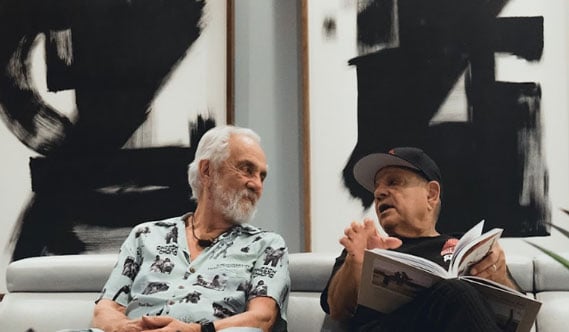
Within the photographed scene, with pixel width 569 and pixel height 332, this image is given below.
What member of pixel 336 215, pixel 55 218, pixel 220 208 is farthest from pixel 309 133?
pixel 55 218

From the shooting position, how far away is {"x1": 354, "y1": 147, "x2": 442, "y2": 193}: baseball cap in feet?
8.11

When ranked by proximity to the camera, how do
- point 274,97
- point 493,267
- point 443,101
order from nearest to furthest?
1. point 493,267
2. point 443,101
3. point 274,97

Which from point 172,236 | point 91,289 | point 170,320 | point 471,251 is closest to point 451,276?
point 471,251

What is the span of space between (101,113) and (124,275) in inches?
37.4

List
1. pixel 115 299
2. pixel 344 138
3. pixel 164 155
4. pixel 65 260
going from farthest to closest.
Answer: pixel 164 155 < pixel 344 138 < pixel 65 260 < pixel 115 299

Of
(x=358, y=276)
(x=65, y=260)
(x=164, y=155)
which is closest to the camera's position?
(x=358, y=276)

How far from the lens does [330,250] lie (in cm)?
291

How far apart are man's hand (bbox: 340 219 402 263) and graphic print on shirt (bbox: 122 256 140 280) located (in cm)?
68

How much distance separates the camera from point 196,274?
7.88ft

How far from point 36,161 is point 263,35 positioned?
3.34 feet

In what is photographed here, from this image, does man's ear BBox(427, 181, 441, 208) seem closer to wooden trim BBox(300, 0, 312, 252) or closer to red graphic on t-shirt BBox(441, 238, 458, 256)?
red graphic on t-shirt BBox(441, 238, 458, 256)

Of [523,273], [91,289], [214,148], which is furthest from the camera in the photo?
[91,289]

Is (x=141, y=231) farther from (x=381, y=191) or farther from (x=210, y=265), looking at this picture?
(x=381, y=191)

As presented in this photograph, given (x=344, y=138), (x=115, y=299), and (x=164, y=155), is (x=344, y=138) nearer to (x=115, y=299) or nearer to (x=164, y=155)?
(x=164, y=155)
